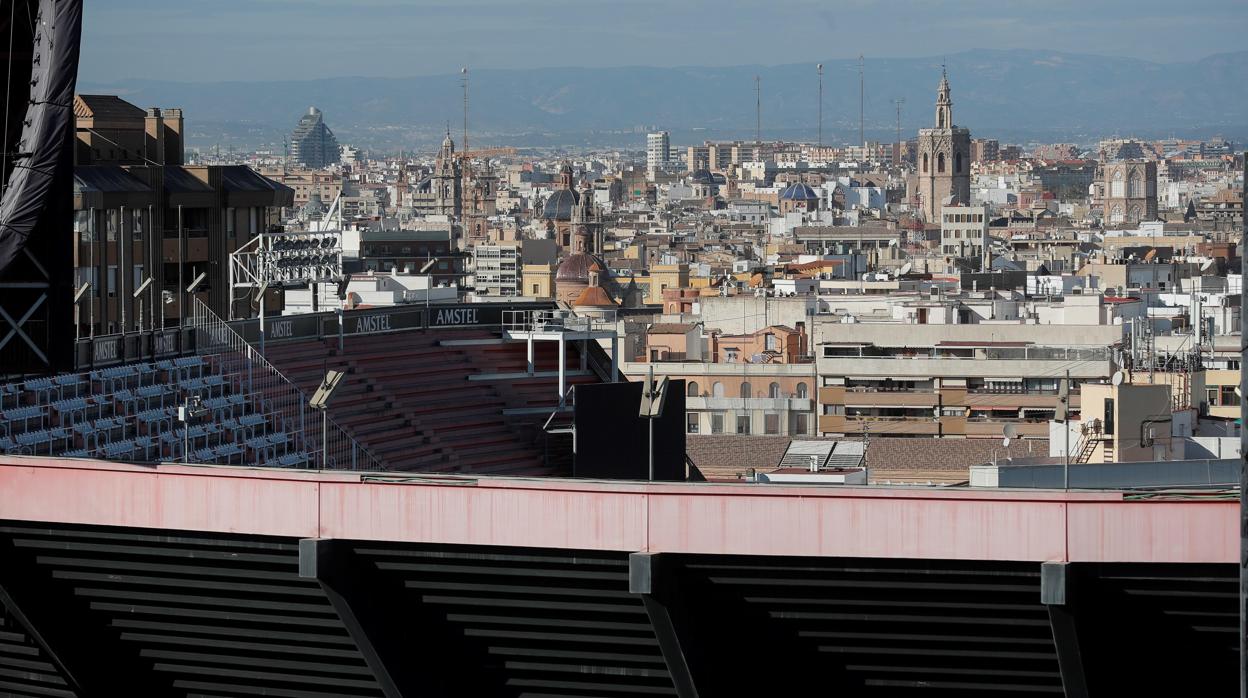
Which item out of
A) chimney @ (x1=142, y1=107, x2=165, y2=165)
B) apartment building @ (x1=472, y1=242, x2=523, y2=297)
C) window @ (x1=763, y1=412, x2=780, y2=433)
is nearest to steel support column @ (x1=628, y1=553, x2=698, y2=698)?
chimney @ (x1=142, y1=107, x2=165, y2=165)

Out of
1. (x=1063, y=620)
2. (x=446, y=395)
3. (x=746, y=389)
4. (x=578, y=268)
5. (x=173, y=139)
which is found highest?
(x=173, y=139)

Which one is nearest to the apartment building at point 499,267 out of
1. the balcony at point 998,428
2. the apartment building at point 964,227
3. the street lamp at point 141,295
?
the apartment building at point 964,227

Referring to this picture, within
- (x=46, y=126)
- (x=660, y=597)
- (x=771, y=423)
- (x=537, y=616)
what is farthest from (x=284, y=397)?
(x=771, y=423)

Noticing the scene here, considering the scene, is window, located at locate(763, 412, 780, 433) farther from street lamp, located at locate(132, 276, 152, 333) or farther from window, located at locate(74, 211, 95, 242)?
window, located at locate(74, 211, 95, 242)

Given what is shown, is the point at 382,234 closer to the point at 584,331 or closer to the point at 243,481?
the point at 584,331

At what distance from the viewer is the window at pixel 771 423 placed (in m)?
61.9

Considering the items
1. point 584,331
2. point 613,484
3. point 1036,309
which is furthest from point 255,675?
point 1036,309

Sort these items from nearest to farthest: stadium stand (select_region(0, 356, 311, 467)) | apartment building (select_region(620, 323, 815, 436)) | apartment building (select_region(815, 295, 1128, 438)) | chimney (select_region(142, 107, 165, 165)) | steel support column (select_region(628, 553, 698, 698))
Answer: steel support column (select_region(628, 553, 698, 698)), stadium stand (select_region(0, 356, 311, 467)), chimney (select_region(142, 107, 165, 165)), apartment building (select_region(815, 295, 1128, 438)), apartment building (select_region(620, 323, 815, 436))

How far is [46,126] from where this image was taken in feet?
70.3

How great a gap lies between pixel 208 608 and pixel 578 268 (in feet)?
317

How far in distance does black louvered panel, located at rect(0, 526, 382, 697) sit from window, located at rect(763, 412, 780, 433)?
4140cm

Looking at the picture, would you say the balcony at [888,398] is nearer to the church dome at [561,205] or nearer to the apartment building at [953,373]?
the apartment building at [953,373]

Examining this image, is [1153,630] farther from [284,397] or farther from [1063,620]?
[284,397]

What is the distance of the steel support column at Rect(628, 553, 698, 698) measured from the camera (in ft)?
60.9
